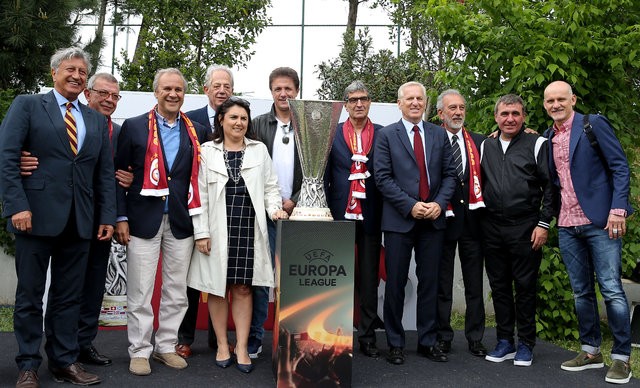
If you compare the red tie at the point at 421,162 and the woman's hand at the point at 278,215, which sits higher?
the red tie at the point at 421,162

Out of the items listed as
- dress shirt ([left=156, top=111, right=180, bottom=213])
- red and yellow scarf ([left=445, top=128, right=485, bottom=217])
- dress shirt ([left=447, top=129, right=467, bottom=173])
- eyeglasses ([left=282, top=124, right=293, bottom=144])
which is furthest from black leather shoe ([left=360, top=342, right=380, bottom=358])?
dress shirt ([left=156, top=111, right=180, bottom=213])

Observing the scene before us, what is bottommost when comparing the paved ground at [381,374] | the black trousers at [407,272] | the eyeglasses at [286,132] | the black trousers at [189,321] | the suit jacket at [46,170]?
the paved ground at [381,374]

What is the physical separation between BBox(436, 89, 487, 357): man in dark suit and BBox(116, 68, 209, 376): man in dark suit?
173 centimetres

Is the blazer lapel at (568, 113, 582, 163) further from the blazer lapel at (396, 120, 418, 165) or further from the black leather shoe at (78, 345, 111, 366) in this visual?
the black leather shoe at (78, 345, 111, 366)

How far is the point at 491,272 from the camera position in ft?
14.1

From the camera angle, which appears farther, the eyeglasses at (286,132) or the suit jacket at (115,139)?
the eyeglasses at (286,132)

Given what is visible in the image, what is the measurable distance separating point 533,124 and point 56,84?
344 centimetres

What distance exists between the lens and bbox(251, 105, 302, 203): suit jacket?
4160 mm

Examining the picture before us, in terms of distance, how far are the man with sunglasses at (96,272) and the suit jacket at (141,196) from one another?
0.08 metres

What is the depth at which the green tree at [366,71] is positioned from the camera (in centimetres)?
867

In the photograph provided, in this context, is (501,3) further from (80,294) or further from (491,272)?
(80,294)

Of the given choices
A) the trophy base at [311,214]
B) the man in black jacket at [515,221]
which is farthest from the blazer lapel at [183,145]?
the man in black jacket at [515,221]

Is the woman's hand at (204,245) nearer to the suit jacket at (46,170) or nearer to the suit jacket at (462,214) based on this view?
the suit jacket at (46,170)

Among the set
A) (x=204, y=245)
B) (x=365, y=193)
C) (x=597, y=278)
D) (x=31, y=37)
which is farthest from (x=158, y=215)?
(x=31, y=37)
